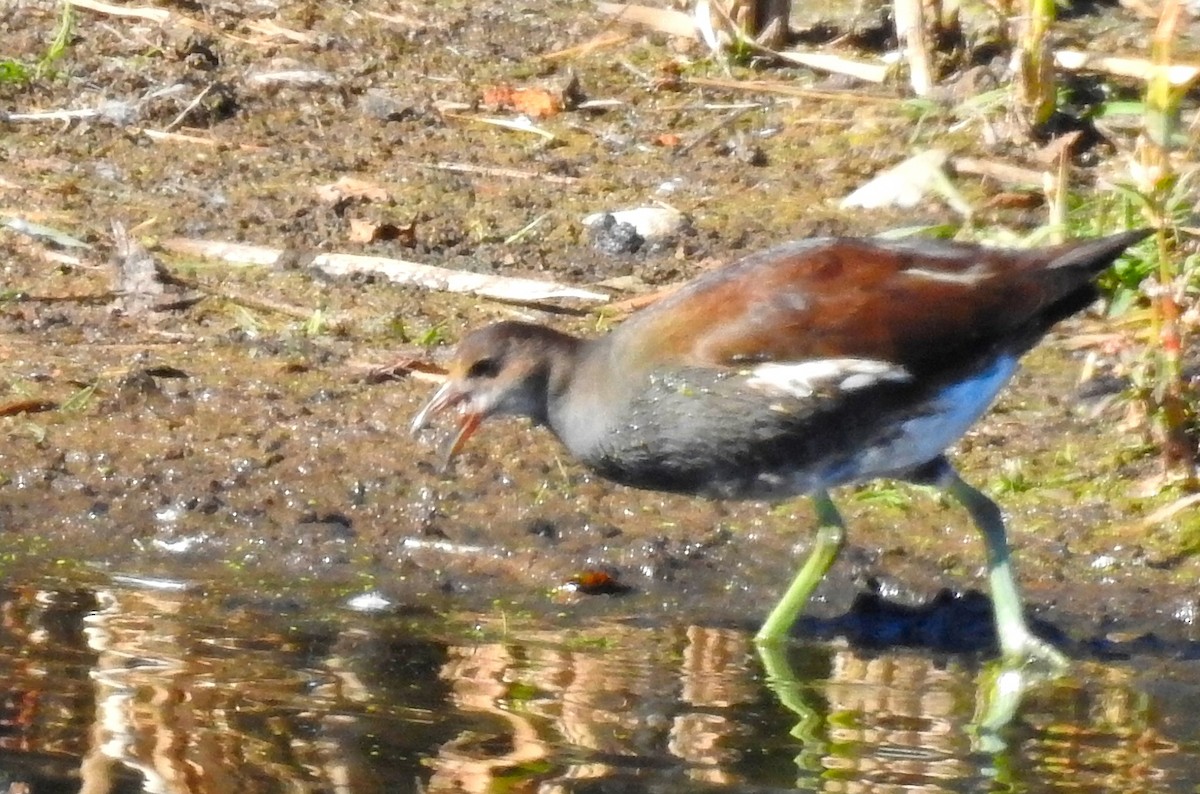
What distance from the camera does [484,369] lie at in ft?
19.5

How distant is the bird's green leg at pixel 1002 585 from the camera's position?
561cm

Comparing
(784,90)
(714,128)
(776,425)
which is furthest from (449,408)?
(784,90)

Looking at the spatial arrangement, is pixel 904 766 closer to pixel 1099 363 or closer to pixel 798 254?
pixel 798 254

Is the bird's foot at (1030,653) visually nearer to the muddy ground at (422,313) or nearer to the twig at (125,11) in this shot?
the muddy ground at (422,313)

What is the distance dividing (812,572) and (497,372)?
990 millimetres

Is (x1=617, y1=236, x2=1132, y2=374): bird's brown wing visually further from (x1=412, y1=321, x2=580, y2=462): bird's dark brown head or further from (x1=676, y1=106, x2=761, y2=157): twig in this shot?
(x1=676, y1=106, x2=761, y2=157): twig

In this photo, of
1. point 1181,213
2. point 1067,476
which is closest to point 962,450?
point 1067,476

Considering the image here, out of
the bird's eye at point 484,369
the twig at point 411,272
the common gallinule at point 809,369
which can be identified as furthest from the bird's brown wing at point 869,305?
the twig at point 411,272

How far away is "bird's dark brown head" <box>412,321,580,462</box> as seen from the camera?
594 cm

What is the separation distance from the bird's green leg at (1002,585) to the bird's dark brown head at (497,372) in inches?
43.6

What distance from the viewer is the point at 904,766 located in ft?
15.2

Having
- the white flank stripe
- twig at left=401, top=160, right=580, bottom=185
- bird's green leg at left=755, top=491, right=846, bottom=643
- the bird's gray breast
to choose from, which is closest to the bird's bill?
the bird's gray breast

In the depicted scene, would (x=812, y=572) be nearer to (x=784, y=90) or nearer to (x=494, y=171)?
(x=494, y=171)

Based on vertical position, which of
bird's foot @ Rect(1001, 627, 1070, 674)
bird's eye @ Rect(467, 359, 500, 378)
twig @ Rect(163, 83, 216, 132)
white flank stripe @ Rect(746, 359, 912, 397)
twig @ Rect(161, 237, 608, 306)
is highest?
twig @ Rect(163, 83, 216, 132)
